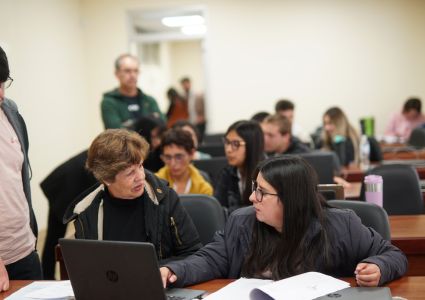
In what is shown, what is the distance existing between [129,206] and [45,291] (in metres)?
0.52

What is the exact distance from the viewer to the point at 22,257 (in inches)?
94.3

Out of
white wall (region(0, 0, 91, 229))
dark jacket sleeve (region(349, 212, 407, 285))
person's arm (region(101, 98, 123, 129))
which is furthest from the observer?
white wall (region(0, 0, 91, 229))

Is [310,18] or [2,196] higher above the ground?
[310,18]

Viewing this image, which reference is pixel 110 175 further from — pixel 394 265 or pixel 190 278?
pixel 394 265

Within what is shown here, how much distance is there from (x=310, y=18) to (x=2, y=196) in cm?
679

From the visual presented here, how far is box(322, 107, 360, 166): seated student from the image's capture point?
5520 mm

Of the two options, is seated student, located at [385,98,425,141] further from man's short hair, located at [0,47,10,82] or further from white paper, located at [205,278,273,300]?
man's short hair, located at [0,47,10,82]

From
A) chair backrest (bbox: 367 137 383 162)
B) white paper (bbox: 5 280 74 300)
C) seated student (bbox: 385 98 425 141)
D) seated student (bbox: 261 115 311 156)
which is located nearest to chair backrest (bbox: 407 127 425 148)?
chair backrest (bbox: 367 137 383 162)

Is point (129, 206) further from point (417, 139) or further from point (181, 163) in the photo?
point (417, 139)

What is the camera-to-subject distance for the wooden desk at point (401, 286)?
182 centimetres

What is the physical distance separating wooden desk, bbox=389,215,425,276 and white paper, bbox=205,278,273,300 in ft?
3.13

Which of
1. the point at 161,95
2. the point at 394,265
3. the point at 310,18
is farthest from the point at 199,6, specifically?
the point at 394,265

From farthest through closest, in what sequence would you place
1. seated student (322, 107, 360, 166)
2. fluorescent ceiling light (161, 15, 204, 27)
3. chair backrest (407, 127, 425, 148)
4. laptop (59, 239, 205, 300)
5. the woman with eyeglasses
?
fluorescent ceiling light (161, 15, 204, 27) → chair backrest (407, 127, 425, 148) → seated student (322, 107, 360, 166) → the woman with eyeglasses → laptop (59, 239, 205, 300)

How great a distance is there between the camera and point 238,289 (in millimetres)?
1919
